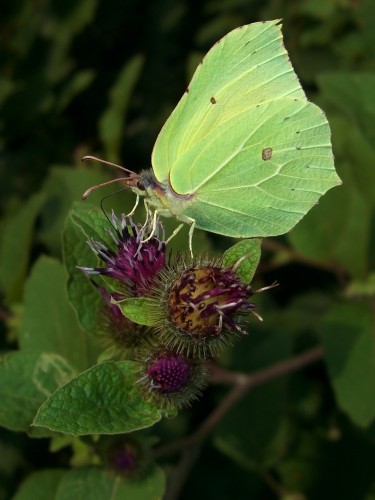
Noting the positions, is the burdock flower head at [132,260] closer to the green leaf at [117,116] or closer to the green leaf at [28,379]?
the green leaf at [28,379]

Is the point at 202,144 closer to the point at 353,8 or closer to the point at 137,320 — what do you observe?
the point at 137,320

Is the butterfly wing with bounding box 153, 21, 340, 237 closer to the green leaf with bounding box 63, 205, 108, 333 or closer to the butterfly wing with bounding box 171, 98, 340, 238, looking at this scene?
the butterfly wing with bounding box 171, 98, 340, 238

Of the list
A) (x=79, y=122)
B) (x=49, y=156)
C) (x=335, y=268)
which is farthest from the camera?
(x=79, y=122)

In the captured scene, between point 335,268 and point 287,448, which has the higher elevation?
point 335,268

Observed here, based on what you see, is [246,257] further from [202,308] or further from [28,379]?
[28,379]

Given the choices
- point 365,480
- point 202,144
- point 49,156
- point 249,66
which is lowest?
point 365,480

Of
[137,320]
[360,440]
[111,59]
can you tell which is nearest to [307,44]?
[111,59]

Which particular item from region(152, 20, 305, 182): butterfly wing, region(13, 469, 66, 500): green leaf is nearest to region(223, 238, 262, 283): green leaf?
region(152, 20, 305, 182): butterfly wing

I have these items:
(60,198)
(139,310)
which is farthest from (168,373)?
(60,198)
